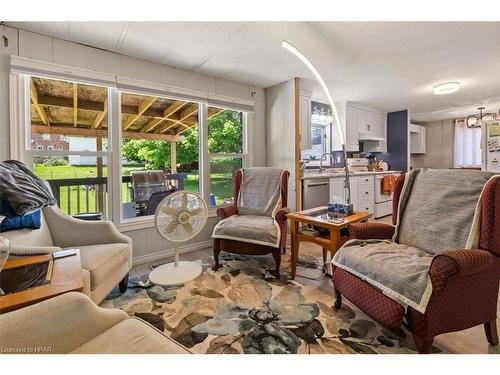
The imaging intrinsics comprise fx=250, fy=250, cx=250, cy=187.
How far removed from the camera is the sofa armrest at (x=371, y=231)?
174 centimetres

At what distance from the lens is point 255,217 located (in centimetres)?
262

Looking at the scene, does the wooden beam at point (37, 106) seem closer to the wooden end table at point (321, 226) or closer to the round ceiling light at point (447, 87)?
the wooden end table at point (321, 226)

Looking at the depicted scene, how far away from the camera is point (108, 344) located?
2.74 feet

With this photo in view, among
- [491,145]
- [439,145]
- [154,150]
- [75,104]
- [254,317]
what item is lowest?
[254,317]

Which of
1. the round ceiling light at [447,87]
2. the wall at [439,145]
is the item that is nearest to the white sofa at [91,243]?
the round ceiling light at [447,87]

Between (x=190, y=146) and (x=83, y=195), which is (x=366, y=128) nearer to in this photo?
(x=190, y=146)

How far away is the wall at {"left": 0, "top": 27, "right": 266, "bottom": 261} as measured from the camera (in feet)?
6.58

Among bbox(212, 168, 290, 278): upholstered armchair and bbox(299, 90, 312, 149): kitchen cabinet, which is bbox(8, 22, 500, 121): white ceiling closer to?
bbox(299, 90, 312, 149): kitchen cabinet

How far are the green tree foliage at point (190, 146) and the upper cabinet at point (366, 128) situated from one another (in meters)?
2.36

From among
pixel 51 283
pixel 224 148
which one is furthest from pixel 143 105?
pixel 51 283

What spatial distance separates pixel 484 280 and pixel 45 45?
349 centimetres

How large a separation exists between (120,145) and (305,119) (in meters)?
2.45

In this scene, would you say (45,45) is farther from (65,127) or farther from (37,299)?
(37,299)
